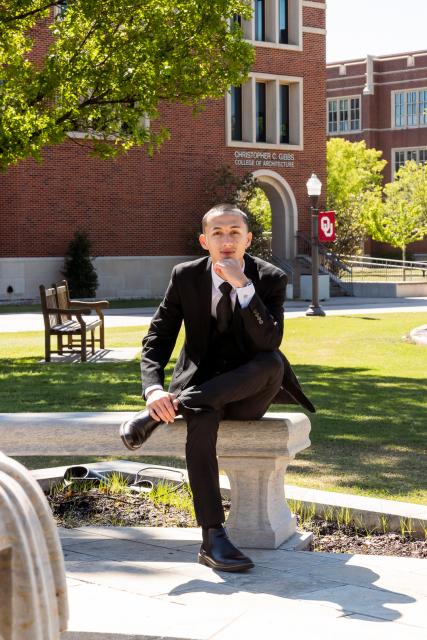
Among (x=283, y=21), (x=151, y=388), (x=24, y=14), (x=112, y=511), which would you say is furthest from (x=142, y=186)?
(x=151, y=388)

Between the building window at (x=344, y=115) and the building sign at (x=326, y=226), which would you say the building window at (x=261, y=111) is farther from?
the building window at (x=344, y=115)

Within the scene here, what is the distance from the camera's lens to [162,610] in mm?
4020

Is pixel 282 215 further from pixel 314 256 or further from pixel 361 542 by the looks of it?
pixel 361 542

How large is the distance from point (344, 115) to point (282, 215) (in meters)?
30.8

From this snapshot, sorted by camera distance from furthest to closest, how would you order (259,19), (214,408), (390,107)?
(390,107) < (259,19) < (214,408)

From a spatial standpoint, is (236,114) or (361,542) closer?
(361,542)

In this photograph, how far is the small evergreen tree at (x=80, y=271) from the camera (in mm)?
33438

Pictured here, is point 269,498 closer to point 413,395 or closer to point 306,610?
point 306,610

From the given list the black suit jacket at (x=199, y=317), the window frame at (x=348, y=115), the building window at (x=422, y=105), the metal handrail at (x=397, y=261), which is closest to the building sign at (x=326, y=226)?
the metal handrail at (x=397, y=261)

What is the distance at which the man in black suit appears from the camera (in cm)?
481

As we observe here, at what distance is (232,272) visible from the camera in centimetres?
500

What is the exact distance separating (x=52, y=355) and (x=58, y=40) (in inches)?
181

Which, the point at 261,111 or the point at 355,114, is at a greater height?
the point at 355,114

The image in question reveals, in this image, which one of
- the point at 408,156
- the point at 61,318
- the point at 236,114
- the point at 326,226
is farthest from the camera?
the point at 408,156
